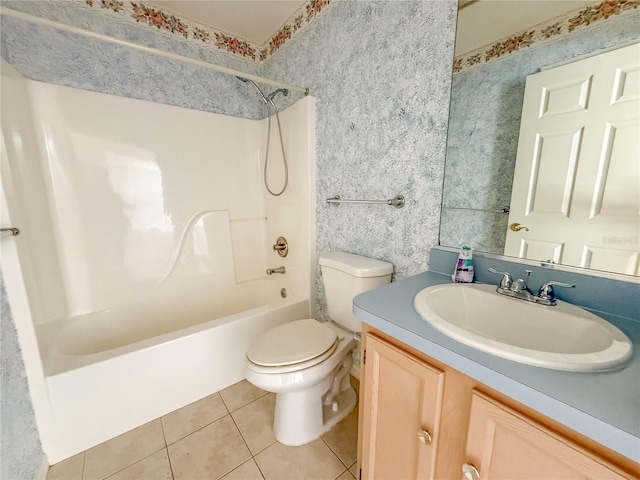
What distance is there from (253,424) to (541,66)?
190 centimetres

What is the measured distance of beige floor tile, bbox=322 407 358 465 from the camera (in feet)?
3.81

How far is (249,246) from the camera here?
228 cm

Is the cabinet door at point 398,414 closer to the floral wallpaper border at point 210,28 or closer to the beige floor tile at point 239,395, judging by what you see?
the beige floor tile at point 239,395

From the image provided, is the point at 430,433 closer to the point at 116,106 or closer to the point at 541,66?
the point at 541,66

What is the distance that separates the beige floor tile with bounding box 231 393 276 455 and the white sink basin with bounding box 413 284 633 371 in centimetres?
106

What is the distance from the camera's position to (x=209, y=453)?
1.17 meters

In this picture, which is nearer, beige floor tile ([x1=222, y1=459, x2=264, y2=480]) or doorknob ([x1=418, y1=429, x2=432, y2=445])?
doorknob ([x1=418, y1=429, x2=432, y2=445])

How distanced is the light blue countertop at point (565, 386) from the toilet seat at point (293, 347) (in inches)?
21.3

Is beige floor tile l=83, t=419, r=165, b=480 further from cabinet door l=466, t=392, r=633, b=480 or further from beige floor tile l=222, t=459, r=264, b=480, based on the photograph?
cabinet door l=466, t=392, r=633, b=480

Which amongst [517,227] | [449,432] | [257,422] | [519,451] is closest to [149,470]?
[257,422]

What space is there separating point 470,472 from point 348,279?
819 millimetres

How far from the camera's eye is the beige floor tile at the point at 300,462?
3.54 feet

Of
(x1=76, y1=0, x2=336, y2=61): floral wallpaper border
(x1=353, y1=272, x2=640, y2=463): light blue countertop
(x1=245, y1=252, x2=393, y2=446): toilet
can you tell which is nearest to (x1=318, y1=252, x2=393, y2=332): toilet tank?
(x1=245, y1=252, x2=393, y2=446): toilet

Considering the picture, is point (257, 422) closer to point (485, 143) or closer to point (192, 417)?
point (192, 417)
